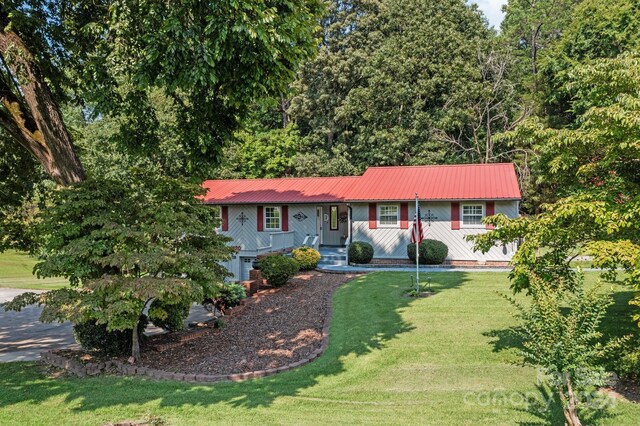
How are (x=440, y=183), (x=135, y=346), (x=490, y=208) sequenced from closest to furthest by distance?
1. (x=135, y=346)
2. (x=490, y=208)
3. (x=440, y=183)

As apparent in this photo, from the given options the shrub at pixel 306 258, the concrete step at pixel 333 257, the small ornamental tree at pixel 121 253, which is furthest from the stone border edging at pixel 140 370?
the concrete step at pixel 333 257

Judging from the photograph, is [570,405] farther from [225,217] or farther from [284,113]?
[284,113]

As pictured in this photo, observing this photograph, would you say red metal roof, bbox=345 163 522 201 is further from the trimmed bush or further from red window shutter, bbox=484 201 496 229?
the trimmed bush

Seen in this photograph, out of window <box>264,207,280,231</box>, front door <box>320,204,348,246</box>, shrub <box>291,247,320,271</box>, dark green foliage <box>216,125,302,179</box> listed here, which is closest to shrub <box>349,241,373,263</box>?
shrub <box>291,247,320,271</box>

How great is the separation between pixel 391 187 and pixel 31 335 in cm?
1557

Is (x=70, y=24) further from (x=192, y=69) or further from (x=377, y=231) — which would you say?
(x=377, y=231)

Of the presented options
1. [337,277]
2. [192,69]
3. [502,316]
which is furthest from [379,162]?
[192,69]

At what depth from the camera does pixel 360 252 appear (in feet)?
66.9

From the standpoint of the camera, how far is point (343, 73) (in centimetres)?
3300

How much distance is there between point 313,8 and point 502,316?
8152 millimetres

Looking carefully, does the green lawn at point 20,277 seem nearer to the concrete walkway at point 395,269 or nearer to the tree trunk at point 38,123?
the concrete walkway at point 395,269

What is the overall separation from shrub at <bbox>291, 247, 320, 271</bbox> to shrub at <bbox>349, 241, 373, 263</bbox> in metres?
2.14

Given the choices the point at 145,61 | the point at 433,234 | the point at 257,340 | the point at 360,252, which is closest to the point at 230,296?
the point at 257,340

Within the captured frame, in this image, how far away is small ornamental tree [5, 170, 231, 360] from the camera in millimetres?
7668
